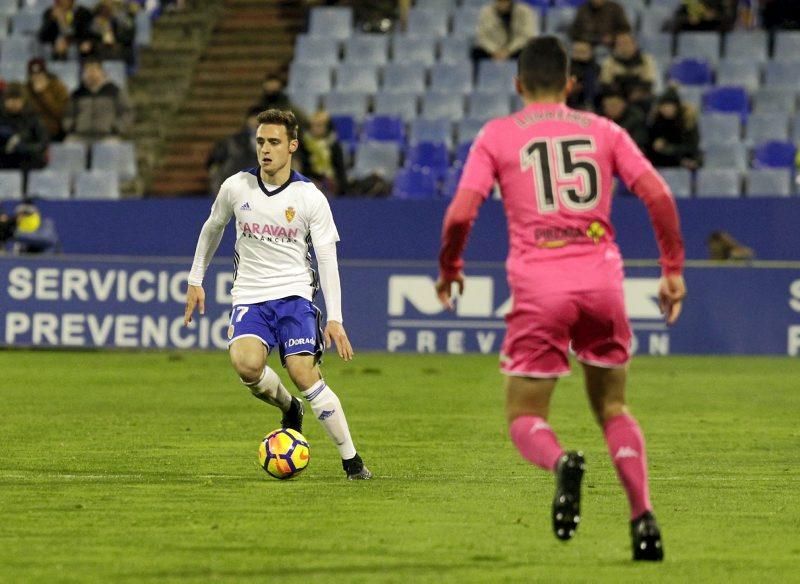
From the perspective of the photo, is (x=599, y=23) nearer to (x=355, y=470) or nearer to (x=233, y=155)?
(x=233, y=155)

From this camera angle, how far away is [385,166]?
22906mm

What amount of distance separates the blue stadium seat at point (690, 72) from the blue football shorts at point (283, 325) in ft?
46.6

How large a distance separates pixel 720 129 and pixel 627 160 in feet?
52.8

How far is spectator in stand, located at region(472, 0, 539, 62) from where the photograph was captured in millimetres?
Result: 22891

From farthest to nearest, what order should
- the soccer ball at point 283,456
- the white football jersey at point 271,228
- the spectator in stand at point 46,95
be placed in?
1. the spectator in stand at point 46,95
2. the white football jersey at point 271,228
3. the soccer ball at point 283,456

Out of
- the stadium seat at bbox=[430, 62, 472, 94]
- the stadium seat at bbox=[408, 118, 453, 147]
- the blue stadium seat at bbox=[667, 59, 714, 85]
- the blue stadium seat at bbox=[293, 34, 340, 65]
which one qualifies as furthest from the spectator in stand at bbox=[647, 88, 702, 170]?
the blue stadium seat at bbox=[293, 34, 340, 65]

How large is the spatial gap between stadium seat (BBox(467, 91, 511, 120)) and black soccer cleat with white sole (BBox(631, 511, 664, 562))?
1702cm

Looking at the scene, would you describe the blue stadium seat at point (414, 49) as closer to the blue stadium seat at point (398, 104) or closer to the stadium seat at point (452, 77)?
the stadium seat at point (452, 77)

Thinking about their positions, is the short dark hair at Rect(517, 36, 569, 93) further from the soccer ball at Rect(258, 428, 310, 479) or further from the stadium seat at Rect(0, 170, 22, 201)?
the stadium seat at Rect(0, 170, 22, 201)

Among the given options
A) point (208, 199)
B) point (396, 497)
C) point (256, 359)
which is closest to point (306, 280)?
point (256, 359)

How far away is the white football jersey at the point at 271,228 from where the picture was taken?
9.68 meters

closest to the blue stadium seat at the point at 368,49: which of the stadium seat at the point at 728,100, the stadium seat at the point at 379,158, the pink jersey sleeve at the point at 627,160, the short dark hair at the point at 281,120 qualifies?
the stadium seat at the point at 379,158

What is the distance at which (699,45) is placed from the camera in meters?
23.2

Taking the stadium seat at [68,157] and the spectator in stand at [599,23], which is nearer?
the spectator in stand at [599,23]
